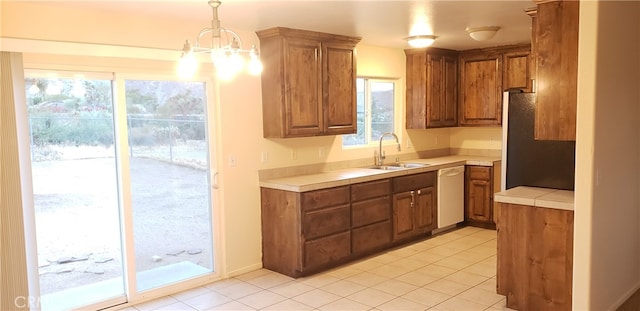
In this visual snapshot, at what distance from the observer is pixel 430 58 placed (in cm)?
610

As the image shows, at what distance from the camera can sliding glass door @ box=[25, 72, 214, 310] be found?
11.7 feet

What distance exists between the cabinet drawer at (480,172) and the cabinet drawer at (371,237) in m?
1.60

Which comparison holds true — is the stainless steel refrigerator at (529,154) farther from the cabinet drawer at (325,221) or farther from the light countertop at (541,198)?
the cabinet drawer at (325,221)

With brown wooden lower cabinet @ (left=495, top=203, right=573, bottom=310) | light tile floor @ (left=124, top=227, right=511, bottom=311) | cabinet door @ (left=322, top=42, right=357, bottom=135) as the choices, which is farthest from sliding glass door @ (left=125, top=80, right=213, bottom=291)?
brown wooden lower cabinet @ (left=495, top=203, right=573, bottom=310)

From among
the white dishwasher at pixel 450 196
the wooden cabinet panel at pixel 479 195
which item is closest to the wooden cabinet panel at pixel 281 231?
the white dishwasher at pixel 450 196

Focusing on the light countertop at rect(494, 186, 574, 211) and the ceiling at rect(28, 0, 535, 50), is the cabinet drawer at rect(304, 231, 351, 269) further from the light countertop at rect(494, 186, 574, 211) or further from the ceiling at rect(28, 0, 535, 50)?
the ceiling at rect(28, 0, 535, 50)

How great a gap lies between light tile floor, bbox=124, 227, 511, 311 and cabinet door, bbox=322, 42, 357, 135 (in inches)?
56.0

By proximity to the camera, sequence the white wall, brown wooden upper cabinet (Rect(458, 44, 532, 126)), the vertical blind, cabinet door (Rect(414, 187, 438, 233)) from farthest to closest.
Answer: brown wooden upper cabinet (Rect(458, 44, 532, 126)) < cabinet door (Rect(414, 187, 438, 233)) < the vertical blind < the white wall

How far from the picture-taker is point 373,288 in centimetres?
416

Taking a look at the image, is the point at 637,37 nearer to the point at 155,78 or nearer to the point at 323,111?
the point at 323,111

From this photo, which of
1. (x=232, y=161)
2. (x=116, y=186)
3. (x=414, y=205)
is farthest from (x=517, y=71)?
(x=116, y=186)

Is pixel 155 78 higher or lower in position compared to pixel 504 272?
higher

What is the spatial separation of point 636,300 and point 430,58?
348 cm

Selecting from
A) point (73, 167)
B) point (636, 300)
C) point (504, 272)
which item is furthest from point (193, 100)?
point (636, 300)
